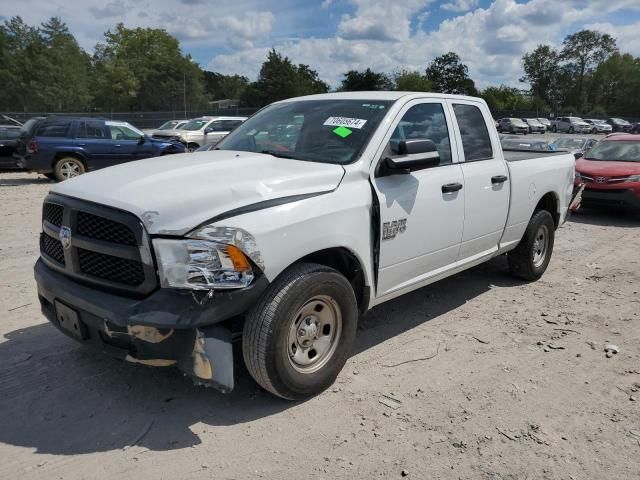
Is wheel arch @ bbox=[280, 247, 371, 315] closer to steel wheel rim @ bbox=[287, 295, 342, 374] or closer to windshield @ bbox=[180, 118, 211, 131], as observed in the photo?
steel wheel rim @ bbox=[287, 295, 342, 374]

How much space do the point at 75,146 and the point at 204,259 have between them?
40.0ft

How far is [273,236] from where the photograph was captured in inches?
120

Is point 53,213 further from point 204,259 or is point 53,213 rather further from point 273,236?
point 273,236

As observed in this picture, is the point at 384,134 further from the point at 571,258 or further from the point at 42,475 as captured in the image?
the point at 571,258

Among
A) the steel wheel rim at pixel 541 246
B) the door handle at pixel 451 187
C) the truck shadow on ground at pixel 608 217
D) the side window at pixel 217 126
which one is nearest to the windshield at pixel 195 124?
the side window at pixel 217 126

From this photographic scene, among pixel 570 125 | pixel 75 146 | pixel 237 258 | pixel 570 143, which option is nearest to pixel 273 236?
pixel 237 258

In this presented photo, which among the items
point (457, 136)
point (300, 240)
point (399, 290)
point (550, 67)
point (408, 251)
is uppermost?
point (550, 67)

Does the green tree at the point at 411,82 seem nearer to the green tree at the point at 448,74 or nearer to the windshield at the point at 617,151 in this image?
the green tree at the point at 448,74

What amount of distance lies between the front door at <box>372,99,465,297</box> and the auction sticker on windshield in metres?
0.26

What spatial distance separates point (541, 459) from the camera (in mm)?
2973

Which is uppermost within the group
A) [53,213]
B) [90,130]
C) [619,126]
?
[619,126]

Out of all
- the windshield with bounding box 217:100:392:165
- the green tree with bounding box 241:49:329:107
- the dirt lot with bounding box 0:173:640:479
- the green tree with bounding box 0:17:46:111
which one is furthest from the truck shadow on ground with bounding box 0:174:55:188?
the green tree with bounding box 0:17:46:111

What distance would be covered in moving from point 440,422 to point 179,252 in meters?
1.91

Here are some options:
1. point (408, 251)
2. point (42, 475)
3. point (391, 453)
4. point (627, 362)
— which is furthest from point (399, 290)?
point (42, 475)
